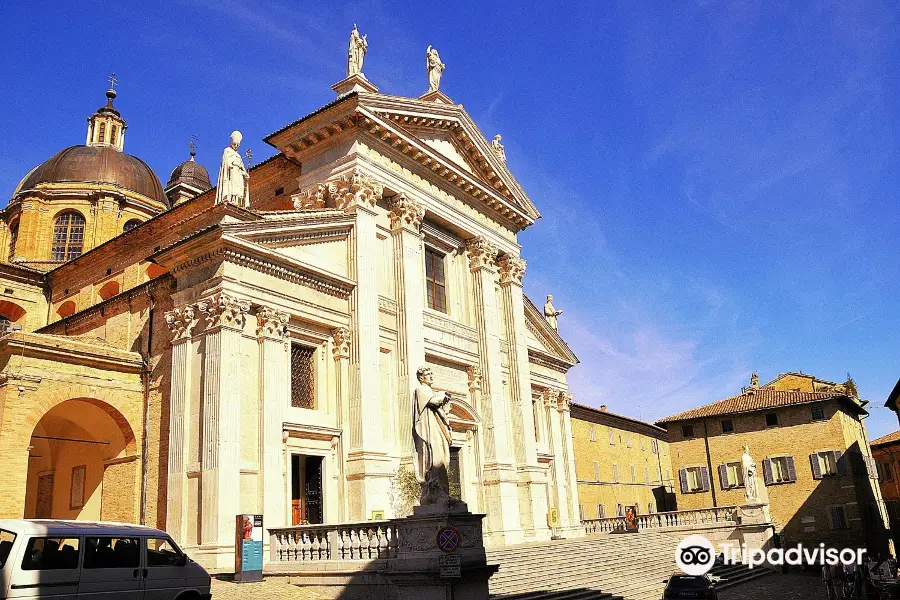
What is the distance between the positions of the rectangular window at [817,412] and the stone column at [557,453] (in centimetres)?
1985

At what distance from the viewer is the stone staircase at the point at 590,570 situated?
55.0ft

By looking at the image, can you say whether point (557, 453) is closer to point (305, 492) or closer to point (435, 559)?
point (305, 492)

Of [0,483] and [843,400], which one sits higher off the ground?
[843,400]

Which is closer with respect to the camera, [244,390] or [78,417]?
[244,390]

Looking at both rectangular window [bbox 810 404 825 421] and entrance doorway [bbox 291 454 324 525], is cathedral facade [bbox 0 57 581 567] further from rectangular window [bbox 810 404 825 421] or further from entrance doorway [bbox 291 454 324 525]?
rectangular window [bbox 810 404 825 421]

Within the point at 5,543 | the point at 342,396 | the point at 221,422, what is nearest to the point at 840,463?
the point at 342,396

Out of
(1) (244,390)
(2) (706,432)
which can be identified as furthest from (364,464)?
(2) (706,432)

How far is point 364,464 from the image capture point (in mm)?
19266

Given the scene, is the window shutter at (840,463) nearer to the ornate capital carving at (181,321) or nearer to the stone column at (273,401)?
the stone column at (273,401)

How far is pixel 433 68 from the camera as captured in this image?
27.6 meters

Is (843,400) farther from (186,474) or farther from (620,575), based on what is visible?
(186,474)

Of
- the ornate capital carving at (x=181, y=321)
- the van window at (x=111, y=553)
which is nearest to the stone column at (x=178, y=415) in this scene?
the ornate capital carving at (x=181, y=321)

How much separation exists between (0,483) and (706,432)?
40.1 metres

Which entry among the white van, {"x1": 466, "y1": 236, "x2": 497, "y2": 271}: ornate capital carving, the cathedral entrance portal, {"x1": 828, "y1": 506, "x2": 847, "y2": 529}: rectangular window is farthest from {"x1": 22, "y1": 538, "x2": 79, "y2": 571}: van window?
{"x1": 828, "y1": 506, "x2": 847, "y2": 529}: rectangular window
